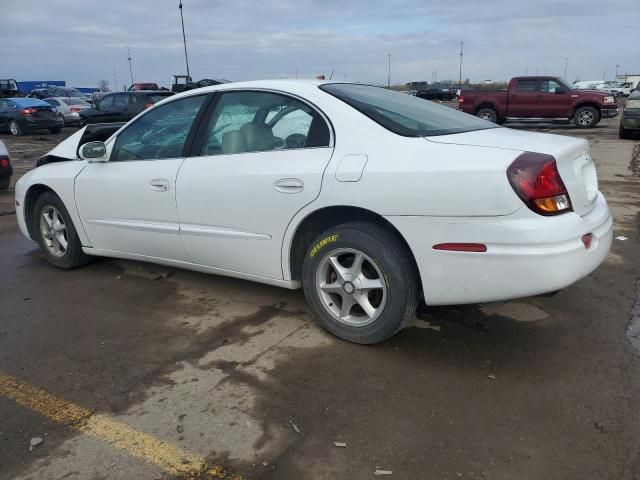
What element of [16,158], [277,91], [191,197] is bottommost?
[16,158]

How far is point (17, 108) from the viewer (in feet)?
65.0

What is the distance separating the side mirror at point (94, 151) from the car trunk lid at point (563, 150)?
261 centimetres

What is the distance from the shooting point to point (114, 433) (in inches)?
98.1

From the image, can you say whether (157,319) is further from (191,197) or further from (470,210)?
(470,210)

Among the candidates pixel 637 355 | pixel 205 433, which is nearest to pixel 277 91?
pixel 205 433

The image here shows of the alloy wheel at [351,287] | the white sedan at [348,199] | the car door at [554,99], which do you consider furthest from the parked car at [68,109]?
the alloy wheel at [351,287]

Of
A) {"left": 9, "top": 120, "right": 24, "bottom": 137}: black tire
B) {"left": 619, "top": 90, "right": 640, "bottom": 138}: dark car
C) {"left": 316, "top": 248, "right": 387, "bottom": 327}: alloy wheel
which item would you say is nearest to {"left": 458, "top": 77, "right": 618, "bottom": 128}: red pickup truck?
{"left": 619, "top": 90, "right": 640, "bottom": 138}: dark car

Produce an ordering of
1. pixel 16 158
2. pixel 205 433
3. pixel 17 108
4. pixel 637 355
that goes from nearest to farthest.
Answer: pixel 205 433 → pixel 637 355 → pixel 16 158 → pixel 17 108

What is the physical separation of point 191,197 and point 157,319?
892mm

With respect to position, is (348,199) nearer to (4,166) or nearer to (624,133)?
(4,166)

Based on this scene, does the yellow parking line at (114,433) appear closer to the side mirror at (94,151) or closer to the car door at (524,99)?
the side mirror at (94,151)

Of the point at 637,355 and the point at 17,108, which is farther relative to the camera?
the point at 17,108

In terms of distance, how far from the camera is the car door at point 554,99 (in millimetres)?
18516

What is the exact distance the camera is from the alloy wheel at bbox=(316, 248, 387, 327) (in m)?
3.11
